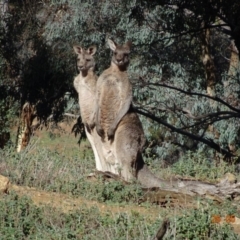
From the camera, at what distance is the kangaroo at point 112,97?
39.6 feet

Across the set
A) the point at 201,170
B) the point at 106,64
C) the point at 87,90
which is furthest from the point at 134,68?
the point at 201,170

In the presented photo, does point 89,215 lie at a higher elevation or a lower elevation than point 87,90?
lower

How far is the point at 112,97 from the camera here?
481 inches

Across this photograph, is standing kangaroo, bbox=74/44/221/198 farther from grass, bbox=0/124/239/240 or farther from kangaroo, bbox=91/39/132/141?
grass, bbox=0/124/239/240

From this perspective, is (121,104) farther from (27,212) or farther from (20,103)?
(20,103)

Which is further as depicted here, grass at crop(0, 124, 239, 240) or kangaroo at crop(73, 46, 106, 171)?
kangaroo at crop(73, 46, 106, 171)

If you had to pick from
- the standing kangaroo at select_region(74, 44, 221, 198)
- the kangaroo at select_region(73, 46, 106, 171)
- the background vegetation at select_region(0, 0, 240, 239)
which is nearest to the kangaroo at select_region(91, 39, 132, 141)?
the standing kangaroo at select_region(74, 44, 221, 198)

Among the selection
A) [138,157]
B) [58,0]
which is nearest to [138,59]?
[58,0]

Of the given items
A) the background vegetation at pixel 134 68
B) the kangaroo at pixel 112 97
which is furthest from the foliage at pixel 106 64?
the kangaroo at pixel 112 97

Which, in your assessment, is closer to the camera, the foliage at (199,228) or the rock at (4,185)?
the foliage at (199,228)

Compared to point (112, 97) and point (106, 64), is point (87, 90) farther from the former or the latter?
point (106, 64)

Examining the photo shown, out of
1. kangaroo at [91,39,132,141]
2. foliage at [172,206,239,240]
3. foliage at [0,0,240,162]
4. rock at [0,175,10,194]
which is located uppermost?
foliage at [0,0,240,162]

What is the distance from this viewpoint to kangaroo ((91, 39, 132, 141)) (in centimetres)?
1208

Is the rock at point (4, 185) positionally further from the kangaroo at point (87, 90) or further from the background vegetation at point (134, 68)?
the background vegetation at point (134, 68)
